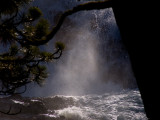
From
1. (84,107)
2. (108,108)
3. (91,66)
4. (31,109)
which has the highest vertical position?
(91,66)

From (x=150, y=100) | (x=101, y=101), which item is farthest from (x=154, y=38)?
(x=101, y=101)

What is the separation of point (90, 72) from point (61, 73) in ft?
18.0

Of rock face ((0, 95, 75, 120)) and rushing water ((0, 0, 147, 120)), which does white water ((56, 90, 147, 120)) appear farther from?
rock face ((0, 95, 75, 120))

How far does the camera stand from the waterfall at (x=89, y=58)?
35500mm

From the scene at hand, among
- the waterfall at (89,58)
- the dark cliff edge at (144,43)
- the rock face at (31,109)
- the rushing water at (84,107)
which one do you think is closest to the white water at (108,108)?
the rushing water at (84,107)

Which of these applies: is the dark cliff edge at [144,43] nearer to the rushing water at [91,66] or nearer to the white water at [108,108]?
the white water at [108,108]

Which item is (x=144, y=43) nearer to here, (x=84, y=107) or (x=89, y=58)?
(x=84, y=107)

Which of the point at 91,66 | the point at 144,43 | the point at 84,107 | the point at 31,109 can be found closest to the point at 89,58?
the point at 91,66

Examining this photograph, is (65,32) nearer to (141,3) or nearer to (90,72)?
(90,72)

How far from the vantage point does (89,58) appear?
39062 millimetres

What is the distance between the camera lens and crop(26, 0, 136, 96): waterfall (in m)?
35.5

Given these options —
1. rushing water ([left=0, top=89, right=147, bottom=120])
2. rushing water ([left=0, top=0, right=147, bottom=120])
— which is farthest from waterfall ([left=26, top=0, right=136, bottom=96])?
rushing water ([left=0, top=89, right=147, bottom=120])

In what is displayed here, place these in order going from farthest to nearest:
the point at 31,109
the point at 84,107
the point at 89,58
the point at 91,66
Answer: the point at 89,58
the point at 91,66
the point at 84,107
the point at 31,109

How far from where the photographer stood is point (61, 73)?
36.2 m
